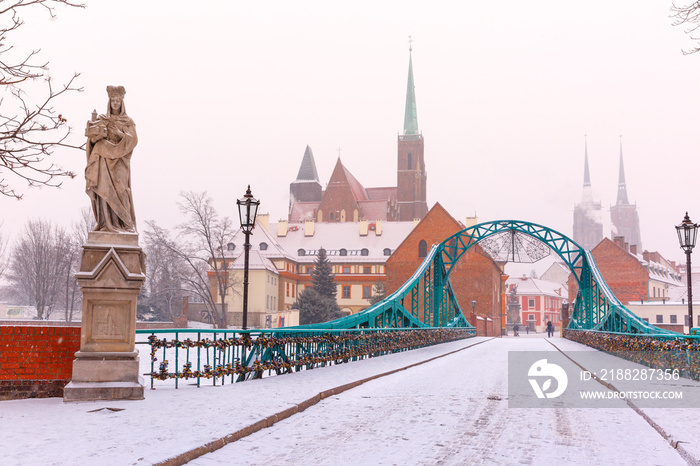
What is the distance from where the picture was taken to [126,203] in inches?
343

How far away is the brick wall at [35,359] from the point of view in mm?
7805

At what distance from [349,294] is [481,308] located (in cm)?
1810

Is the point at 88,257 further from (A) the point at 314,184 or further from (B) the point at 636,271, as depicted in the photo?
(A) the point at 314,184

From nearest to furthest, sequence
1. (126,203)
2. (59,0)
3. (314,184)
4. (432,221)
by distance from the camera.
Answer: (59,0)
(126,203)
(432,221)
(314,184)

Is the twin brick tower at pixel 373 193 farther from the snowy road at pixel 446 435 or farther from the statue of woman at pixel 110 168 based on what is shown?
the snowy road at pixel 446 435

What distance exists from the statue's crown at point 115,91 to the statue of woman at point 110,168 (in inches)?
8.9

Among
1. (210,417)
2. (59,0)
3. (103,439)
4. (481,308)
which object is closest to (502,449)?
(210,417)

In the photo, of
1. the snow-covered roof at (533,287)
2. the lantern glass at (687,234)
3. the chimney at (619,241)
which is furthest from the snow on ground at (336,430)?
the snow-covered roof at (533,287)

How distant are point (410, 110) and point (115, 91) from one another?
99.0m

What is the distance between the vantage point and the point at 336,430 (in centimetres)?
666

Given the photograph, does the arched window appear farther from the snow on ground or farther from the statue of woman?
the statue of woman

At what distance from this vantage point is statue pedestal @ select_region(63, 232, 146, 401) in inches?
312

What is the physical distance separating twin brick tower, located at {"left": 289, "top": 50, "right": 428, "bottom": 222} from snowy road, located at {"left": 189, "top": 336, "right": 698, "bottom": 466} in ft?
284

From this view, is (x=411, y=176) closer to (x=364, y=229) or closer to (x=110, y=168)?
(x=364, y=229)
